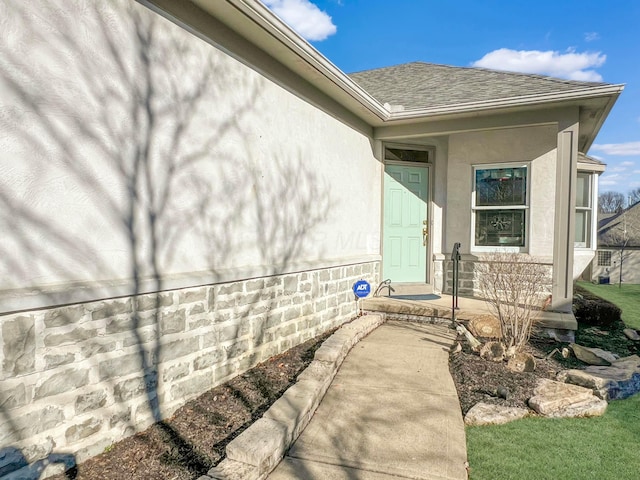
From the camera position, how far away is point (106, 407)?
101 inches

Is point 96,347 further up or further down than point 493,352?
further up

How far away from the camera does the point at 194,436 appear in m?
2.75

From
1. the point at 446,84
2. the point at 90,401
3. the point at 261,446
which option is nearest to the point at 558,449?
the point at 261,446

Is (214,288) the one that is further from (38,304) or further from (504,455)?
(504,455)

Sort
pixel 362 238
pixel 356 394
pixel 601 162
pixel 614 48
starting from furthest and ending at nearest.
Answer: pixel 614 48 < pixel 601 162 < pixel 362 238 < pixel 356 394

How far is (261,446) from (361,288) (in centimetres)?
402

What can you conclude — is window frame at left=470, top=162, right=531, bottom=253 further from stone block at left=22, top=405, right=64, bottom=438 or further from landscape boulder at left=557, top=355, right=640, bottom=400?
stone block at left=22, top=405, right=64, bottom=438

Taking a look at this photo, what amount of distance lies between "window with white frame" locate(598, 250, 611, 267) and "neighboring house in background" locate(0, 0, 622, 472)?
21.2m

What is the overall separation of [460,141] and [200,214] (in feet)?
17.8

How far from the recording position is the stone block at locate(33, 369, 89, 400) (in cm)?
221

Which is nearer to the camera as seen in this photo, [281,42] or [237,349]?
[237,349]

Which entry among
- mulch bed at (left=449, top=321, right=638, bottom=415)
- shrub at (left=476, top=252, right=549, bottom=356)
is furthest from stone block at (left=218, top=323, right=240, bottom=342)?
shrub at (left=476, top=252, right=549, bottom=356)

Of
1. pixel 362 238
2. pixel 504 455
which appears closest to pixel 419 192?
pixel 362 238

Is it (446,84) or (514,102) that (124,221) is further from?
(446,84)
